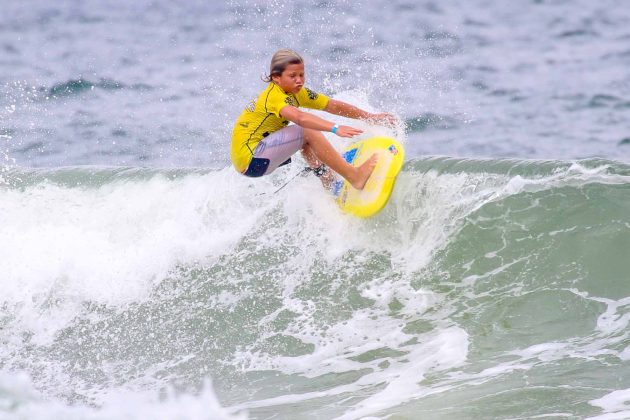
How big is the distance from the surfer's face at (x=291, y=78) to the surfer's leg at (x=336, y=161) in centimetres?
39

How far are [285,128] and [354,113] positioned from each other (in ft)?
2.20

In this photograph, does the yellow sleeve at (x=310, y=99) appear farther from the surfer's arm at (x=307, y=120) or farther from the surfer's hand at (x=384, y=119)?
the surfer's hand at (x=384, y=119)

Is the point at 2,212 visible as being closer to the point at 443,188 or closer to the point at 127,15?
the point at 443,188

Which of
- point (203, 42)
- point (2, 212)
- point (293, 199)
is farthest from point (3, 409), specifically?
point (203, 42)

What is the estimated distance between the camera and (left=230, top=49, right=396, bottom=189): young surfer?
721 cm

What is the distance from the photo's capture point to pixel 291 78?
723 centimetres

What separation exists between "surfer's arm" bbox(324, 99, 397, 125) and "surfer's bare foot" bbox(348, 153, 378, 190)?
1.09 ft

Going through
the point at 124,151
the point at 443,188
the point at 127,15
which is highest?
the point at 127,15

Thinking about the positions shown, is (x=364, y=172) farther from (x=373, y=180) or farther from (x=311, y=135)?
(x=311, y=135)

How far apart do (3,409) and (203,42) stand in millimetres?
16313

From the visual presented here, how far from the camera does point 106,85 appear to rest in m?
17.4

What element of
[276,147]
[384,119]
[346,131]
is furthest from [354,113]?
[346,131]

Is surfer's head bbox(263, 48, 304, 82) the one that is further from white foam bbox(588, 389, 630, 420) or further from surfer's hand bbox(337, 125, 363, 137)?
white foam bbox(588, 389, 630, 420)

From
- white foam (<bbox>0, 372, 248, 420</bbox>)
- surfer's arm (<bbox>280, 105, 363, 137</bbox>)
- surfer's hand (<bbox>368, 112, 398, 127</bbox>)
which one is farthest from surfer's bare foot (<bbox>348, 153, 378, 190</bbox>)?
white foam (<bbox>0, 372, 248, 420</bbox>)
